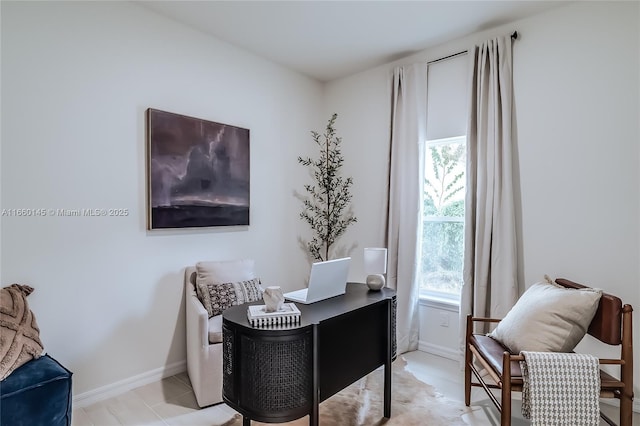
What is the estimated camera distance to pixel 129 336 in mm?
2670

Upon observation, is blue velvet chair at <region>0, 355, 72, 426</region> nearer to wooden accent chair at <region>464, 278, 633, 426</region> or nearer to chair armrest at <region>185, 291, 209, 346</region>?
chair armrest at <region>185, 291, 209, 346</region>

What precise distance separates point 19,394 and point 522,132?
351 cm

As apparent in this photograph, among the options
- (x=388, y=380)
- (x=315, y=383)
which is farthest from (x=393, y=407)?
(x=315, y=383)

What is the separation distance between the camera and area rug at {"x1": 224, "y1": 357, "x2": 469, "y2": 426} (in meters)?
2.22

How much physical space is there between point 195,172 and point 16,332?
1551 millimetres

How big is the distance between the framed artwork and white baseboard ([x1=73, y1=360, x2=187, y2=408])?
112cm

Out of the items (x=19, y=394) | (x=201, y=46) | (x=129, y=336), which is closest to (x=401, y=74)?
(x=201, y=46)

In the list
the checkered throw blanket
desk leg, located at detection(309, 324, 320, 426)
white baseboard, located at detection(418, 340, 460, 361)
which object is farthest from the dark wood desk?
white baseboard, located at detection(418, 340, 460, 361)

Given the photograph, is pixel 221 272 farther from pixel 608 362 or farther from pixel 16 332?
pixel 608 362

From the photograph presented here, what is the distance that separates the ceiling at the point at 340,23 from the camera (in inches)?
105

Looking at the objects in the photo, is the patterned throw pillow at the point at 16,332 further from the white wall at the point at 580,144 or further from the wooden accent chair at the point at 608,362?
the white wall at the point at 580,144

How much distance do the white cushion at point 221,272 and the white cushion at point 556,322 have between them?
199 centimetres

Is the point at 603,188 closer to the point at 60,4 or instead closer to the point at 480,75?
the point at 480,75

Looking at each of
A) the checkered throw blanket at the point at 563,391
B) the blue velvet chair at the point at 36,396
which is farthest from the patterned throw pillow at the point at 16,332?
the checkered throw blanket at the point at 563,391
